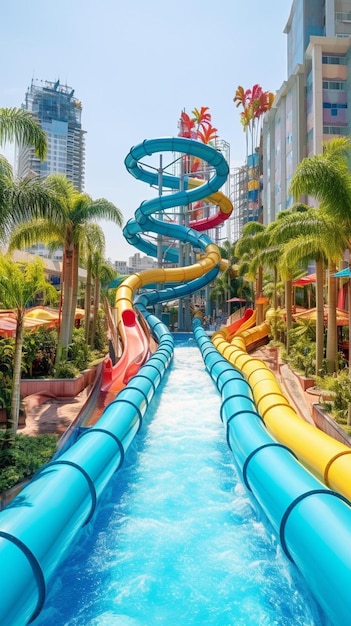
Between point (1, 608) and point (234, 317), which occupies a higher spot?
point (234, 317)

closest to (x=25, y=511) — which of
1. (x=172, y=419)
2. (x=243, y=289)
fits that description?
(x=172, y=419)

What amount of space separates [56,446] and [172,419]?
9.81 feet

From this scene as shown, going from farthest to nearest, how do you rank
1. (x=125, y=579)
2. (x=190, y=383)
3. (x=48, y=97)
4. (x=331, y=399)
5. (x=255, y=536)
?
(x=48, y=97) → (x=190, y=383) → (x=331, y=399) → (x=255, y=536) → (x=125, y=579)

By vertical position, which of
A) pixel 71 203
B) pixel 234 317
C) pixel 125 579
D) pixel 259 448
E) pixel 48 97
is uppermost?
pixel 48 97

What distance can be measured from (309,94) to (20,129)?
1508 inches

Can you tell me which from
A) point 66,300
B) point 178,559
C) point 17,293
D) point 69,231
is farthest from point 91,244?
point 178,559

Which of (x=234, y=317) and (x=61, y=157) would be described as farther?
(x=61, y=157)

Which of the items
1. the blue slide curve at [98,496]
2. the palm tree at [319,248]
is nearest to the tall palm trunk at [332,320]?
the palm tree at [319,248]

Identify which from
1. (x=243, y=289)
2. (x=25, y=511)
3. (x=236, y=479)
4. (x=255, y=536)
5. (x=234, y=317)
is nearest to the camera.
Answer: (x=25, y=511)

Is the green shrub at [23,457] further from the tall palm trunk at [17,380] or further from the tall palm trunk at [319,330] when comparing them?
the tall palm trunk at [319,330]

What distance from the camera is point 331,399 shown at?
9.19m

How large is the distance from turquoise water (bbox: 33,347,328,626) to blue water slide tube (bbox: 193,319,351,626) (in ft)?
2.06

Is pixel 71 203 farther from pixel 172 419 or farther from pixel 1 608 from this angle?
pixel 1 608

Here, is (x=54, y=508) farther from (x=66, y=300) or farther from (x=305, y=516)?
(x=66, y=300)
